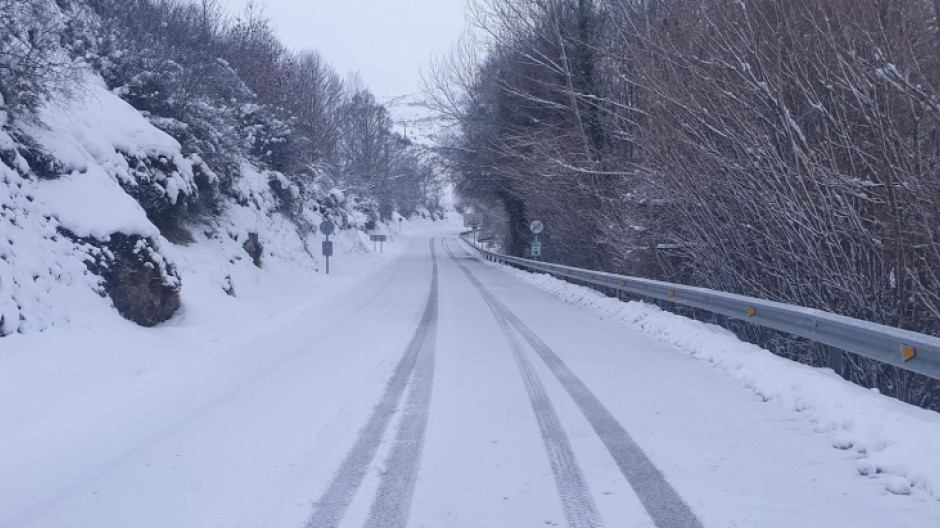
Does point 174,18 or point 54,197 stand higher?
point 174,18

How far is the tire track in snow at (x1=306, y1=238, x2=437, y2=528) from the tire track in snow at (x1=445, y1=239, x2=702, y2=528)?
149 centimetres

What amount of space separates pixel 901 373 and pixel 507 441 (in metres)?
5.61

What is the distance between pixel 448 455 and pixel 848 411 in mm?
3390

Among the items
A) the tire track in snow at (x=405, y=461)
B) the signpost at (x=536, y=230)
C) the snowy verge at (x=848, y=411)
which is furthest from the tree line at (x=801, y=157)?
the signpost at (x=536, y=230)

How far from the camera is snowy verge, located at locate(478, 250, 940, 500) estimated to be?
4.80m

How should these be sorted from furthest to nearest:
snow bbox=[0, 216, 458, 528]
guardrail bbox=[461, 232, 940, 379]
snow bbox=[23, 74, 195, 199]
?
snow bbox=[23, 74, 195, 199] → guardrail bbox=[461, 232, 940, 379] → snow bbox=[0, 216, 458, 528]

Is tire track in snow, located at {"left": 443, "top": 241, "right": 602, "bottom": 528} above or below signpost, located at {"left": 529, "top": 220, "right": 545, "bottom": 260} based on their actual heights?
below

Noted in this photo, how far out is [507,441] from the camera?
586 cm

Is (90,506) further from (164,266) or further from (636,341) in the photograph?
(636,341)

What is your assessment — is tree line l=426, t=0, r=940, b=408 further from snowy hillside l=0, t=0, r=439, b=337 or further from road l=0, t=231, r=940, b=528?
snowy hillside l=0, t=0, r=439, b=337

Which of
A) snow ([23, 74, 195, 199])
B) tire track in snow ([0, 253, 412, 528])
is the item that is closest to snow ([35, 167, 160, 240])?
snow ([23, 74, 195, 199])

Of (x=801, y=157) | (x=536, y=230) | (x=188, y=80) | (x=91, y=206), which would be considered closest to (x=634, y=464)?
(x=801, y=157)

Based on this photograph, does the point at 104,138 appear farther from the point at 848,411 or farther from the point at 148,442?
the point at 848,411

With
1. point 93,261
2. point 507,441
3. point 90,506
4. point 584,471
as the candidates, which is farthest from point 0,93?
point 584,471
